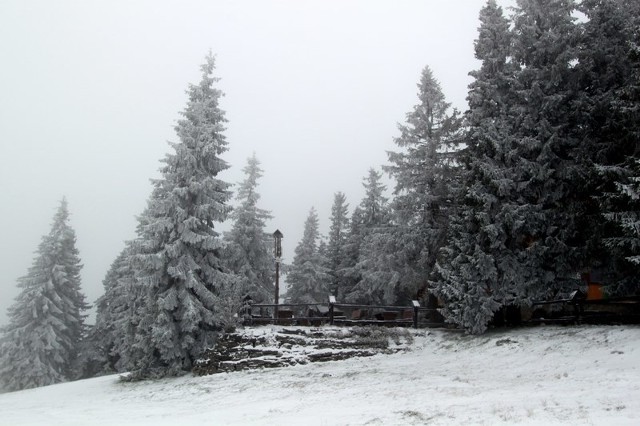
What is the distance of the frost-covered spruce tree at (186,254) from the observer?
61.1ft

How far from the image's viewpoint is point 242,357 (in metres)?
18.0

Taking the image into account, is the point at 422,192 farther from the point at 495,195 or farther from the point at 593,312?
the point at 593,312

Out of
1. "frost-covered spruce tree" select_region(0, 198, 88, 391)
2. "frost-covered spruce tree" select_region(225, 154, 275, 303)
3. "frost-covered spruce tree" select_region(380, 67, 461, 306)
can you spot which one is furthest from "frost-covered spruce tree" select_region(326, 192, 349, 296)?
"frost-covered spruce tree" select_region(0, 198, 88, 391)

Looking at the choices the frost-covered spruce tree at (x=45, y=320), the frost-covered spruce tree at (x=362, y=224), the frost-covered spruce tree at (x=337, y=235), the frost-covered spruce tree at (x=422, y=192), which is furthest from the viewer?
the frost-covered spruce tree at (x=337, y=235)

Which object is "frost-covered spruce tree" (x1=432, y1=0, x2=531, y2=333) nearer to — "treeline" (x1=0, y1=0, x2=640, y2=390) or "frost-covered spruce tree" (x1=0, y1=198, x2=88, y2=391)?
"treeline" (x1=0, y1=0, x2=640, y2=390)

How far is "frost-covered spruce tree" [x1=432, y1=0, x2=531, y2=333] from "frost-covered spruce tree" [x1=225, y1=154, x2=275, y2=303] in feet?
53.7

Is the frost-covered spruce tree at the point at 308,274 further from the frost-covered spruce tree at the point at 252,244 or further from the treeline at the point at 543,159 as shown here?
the treeline at the point at 543,159

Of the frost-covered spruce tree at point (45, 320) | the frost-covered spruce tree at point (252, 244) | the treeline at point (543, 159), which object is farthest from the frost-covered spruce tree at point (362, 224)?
the frost-covered spruce tree at point (45, 320)

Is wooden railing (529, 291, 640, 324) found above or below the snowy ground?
above

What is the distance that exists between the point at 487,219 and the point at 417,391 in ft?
27.8

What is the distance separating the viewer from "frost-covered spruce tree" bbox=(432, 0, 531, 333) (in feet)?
56.3

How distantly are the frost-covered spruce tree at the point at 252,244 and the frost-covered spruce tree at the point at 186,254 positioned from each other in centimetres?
1059

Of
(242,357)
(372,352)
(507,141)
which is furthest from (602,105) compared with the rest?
(242,357)

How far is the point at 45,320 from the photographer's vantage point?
3177 centimetres
